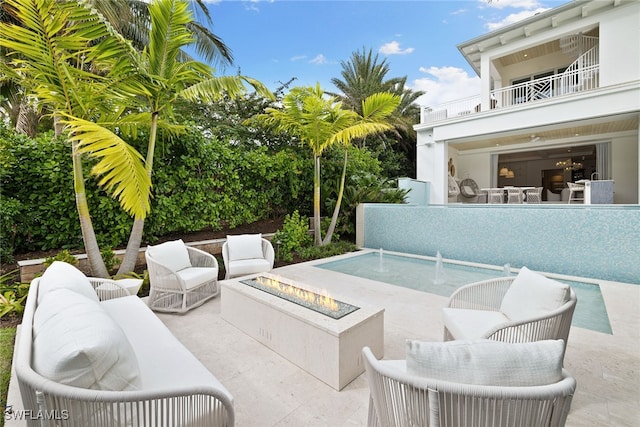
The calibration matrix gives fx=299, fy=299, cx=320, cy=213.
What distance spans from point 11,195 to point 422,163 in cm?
1320

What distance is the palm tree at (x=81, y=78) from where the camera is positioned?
3.52 meters

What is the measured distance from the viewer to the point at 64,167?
4992mm

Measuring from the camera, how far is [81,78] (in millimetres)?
4582

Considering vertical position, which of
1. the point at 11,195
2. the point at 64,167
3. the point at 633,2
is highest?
the point at 633,2

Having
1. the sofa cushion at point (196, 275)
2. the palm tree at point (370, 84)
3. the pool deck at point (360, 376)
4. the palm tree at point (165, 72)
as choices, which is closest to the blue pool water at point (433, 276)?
the pool deck at point (360, 376)

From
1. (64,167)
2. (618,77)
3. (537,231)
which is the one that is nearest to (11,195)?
(64,167)

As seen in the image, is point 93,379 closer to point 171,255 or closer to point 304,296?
point 304,296

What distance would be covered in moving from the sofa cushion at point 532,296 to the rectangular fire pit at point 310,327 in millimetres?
1098

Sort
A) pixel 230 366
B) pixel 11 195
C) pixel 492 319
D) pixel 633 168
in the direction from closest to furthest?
pixel 492 319, pixel 230 366, pixel 11 195, pixel 633 168

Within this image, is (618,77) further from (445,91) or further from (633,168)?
(445,91)

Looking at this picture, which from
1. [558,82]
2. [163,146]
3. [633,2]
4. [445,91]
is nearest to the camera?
[163,146]

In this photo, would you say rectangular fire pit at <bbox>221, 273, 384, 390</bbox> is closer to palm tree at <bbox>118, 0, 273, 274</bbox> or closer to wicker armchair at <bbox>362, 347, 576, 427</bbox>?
wicker armchair at <bbox>362, 347, 576, 427</bbox>

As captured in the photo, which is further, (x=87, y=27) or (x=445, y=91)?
(x=445, y=91)

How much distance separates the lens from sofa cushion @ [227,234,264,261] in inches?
205
